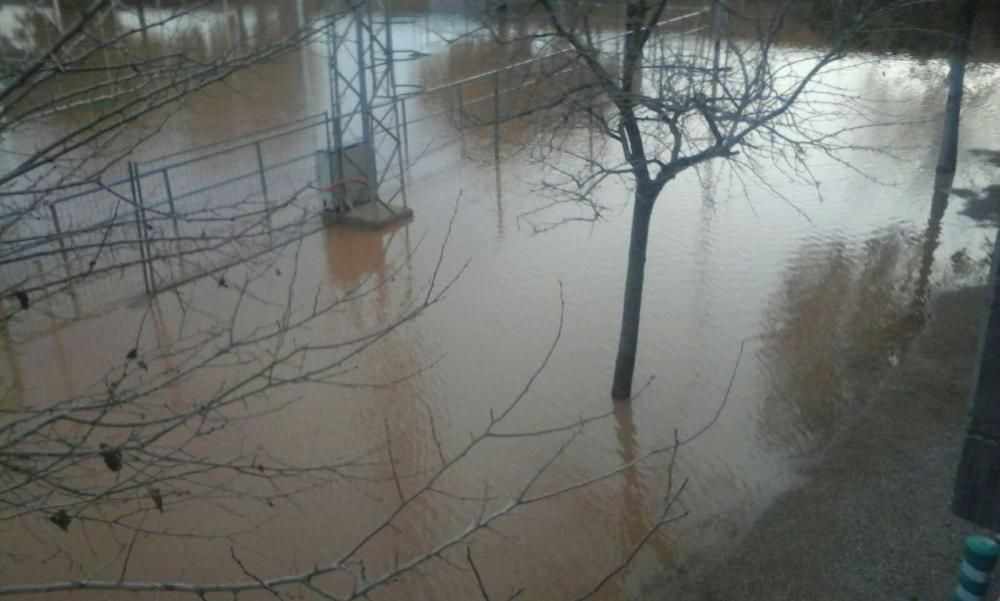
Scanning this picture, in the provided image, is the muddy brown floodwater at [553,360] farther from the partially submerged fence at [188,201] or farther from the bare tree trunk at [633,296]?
the partially submerged fence at [188,201]

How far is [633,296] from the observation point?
8.77 meters

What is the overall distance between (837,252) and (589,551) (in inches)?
283

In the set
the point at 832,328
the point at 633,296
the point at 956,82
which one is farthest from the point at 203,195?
the point at 956,82

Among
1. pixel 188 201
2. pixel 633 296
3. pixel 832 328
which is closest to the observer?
pixel 633 296

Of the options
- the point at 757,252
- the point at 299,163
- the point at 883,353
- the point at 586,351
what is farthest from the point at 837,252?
the point at 299,163

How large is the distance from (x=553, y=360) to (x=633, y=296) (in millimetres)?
1387

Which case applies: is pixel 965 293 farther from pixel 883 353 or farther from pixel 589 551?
pixel 589 551

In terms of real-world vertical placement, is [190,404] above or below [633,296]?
below

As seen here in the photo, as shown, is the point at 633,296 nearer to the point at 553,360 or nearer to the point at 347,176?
the point at 553,360

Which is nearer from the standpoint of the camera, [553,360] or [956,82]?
[553,360]

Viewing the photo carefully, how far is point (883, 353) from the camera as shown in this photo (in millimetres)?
9844

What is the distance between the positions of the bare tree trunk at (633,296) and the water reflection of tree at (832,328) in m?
1.30

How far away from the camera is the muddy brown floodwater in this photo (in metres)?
7.05

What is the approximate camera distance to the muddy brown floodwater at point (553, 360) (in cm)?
705
